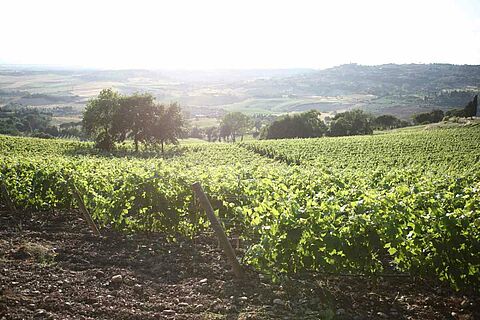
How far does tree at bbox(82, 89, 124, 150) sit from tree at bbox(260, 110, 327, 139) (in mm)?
41306

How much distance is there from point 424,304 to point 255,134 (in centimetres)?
13117

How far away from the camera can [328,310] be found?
570 cm

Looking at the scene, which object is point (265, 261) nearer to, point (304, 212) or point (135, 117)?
point (304, 212)

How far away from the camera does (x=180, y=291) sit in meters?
6.68

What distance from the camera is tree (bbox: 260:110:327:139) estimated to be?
285 feet

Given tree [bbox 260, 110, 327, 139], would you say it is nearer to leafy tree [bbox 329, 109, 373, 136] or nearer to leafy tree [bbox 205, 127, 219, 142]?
leafy tree [bbox 329, 109, 373, 136]

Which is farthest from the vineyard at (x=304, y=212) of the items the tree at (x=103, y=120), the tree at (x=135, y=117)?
the tree at (x=103, y=120)

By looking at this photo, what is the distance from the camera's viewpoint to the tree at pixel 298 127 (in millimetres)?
86963

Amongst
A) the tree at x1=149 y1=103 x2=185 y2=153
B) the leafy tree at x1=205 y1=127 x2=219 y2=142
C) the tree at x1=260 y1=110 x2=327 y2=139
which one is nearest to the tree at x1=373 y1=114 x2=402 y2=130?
the tree at x1=260 y1=110 x2=327 y2=139

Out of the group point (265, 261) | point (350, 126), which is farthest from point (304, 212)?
point (350, 126)

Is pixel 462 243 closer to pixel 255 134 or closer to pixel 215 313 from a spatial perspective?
pixel 215 313

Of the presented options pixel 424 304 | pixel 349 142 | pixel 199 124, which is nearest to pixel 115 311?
pixel 424 304

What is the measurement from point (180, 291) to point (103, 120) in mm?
52588

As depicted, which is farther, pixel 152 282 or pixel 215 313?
pixel 152 282
